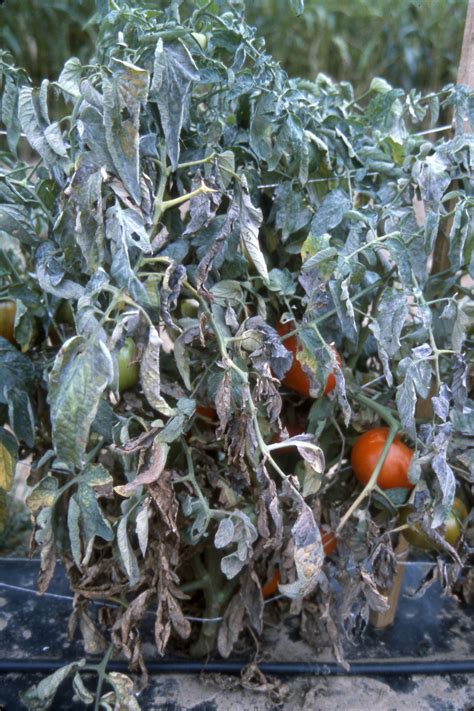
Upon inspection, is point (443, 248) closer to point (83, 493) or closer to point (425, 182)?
point (425, 182)

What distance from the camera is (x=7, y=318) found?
2.96 feet

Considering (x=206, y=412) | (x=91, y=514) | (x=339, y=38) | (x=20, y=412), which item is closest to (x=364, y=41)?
(x=339, y=38)

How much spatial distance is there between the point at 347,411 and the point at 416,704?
0.50 meters

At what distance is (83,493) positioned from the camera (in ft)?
2.26

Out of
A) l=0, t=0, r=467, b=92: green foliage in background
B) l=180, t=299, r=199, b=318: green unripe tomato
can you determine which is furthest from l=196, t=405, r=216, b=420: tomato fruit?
l=0, t=0, r=467, b=92: green foliage in background

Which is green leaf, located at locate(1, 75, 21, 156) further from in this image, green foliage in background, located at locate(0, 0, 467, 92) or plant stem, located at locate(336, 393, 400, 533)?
green foliage in background, located at locate(0, 0, 467, 92)

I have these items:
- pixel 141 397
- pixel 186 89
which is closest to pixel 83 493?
pixel 141 397

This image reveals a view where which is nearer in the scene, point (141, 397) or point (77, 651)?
point (141, 397)

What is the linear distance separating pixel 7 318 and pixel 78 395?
1.42ft

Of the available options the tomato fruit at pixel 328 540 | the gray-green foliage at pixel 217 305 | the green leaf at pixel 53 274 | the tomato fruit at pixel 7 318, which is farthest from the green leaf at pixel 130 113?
the tomato fruit at pixel 328 540

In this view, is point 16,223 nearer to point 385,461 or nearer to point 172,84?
point 172,84

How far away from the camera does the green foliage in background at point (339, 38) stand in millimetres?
2992

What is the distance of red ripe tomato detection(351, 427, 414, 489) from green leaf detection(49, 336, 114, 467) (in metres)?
0.41

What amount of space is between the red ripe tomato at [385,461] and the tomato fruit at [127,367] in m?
0.29
